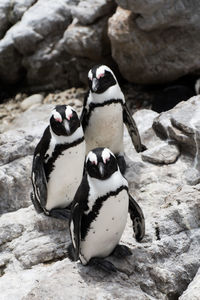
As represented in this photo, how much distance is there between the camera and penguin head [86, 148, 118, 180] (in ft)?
9.75

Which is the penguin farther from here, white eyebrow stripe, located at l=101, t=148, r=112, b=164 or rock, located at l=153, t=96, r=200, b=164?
rock, located at l=153, t=96, r=200, b=164

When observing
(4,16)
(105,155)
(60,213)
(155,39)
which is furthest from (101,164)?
(4,16)

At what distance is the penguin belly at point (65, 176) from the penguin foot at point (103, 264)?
2.23 ft

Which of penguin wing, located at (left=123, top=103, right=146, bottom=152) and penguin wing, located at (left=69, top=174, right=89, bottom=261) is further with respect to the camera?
penguin wing, located at (left=123, top=103, right=146, bottom=152)

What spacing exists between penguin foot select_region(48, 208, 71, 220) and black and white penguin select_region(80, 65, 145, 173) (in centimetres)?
70

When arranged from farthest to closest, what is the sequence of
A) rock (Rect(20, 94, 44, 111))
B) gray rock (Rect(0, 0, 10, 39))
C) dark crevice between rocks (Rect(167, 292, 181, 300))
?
1. gray rock (Rect(0, 0, 10, 39))
2. rock (Rect(20, 94, 44, 111))
3. dark crevice between rocks (Rect(167, 292, 181, 300))

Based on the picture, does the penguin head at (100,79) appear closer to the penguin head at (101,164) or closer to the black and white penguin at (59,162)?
the black and white penguin at (59,162)

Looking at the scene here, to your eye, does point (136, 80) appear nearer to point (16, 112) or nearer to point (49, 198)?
point (16, 112)

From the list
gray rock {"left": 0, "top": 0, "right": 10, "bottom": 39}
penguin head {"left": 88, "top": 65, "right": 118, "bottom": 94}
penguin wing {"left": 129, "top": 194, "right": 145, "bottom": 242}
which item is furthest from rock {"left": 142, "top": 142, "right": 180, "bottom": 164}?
gray rock {"left": 0, "top": 0, "right": 10, "bottom": 39}

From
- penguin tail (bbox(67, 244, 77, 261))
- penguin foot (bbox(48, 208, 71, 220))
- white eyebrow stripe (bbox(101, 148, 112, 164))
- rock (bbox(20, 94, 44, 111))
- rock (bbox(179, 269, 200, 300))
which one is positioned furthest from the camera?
rock (bbox(20, 94, 44, 111))

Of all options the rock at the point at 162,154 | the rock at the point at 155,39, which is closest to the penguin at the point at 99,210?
the rock at the point at 162,154

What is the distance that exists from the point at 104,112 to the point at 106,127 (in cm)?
12

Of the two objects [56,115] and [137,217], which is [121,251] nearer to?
[137,217]

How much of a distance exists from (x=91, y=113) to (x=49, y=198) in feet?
2.51
